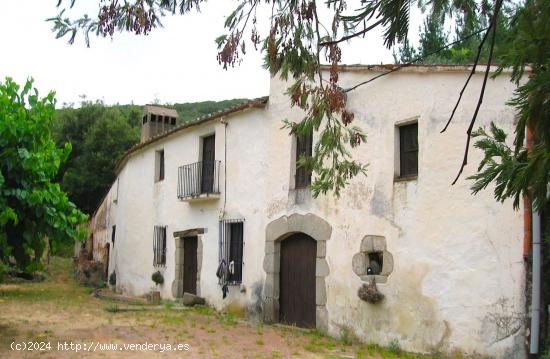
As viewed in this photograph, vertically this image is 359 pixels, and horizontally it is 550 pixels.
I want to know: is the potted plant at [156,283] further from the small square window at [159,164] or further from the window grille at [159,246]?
the small square window at [159,164]

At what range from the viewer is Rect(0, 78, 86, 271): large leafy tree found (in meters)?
7.43

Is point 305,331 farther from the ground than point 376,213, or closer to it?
closer to it

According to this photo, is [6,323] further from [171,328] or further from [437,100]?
[437,100]

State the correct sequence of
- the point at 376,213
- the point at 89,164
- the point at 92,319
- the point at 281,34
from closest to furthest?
the point at 281,34
the point at 376,213
the point at 92,319
the point at 89,164

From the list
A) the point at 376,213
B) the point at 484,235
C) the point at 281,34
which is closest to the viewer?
the point at 281,34

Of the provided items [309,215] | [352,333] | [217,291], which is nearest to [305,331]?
[352,333]

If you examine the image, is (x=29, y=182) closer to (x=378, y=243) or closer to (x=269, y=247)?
(x=269, y=247)

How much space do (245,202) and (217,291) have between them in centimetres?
207

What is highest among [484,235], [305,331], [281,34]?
[281,34]

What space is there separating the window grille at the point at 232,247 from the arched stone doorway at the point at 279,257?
96 cm

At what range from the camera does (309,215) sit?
9.96 meters

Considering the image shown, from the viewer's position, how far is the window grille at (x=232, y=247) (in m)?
11.5

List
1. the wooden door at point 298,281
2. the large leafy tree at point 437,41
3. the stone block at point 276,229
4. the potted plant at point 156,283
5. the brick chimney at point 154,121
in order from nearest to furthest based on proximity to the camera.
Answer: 1. the large leafy tree at point 437,41
2. the wooden door at point 298,281
3. the stone block at point 276,229
4. the potted plant at point 156,283
5. the brick chimney at point 154,121

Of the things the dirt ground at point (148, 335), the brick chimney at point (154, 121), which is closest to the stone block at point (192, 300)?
the dirt ground at point (148, 335)
